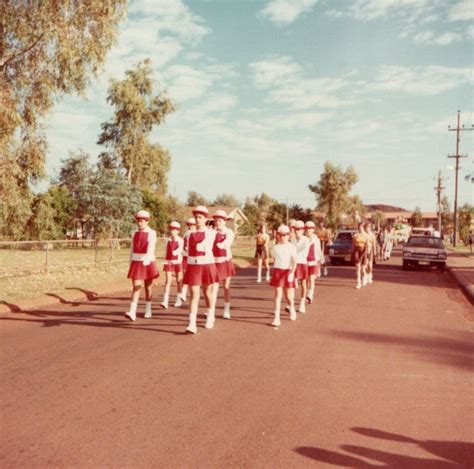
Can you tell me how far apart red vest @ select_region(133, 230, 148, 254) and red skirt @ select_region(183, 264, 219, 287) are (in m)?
1.20

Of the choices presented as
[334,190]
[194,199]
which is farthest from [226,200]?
[334,190]

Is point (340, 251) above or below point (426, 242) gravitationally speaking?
below

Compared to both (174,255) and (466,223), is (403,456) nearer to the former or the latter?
(174,255)

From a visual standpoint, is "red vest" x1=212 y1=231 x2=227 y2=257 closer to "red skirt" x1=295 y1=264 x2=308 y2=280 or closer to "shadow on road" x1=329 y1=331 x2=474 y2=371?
"red skirt" x1=295 y1=264 x2=308 y2=280

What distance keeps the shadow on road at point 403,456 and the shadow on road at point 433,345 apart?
263 centimetres

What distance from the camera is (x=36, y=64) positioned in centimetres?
1561

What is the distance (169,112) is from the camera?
141 ft

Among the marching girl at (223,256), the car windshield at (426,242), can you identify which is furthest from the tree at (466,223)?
the marching girl at (223,256)

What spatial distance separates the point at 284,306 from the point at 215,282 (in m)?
3.38

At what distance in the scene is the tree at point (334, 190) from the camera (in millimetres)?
73438

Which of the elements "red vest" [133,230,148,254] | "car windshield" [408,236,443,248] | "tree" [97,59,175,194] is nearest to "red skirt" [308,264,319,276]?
"red vest" [133,230,148,254]

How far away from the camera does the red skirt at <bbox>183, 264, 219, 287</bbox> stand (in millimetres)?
8266

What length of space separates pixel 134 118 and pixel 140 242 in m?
35.0

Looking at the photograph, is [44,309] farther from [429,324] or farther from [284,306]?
[429,324]
